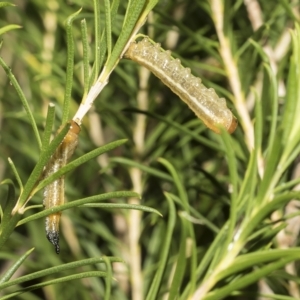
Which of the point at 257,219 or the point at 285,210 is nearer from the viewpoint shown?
the point at 257,219

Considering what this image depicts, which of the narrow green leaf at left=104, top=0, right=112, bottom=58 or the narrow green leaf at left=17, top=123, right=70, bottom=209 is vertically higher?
the narrow green leaf at left=104, top=0, right=112, bottom=58

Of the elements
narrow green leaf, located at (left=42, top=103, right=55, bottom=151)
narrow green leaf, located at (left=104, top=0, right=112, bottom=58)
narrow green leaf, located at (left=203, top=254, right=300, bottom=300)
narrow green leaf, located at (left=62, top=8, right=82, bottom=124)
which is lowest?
narrow green leaf, located at (left=203, top=254, right=300, bottom=300)

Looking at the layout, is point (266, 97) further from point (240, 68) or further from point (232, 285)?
point (232, 285)

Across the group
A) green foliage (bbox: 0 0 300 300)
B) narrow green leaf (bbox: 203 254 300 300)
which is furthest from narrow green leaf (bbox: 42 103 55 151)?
narrow green leaf (bbox: 203 254 300 300)

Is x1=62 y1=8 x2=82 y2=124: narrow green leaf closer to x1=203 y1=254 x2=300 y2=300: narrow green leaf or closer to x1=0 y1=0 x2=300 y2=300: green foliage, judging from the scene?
x1=0 y1=0 x2=300 y2=300: green foliage

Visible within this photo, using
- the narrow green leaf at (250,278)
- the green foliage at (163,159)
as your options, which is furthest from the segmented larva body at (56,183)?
the narrow green leaf at (250,278)

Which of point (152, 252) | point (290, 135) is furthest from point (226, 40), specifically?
point (152, 252)
